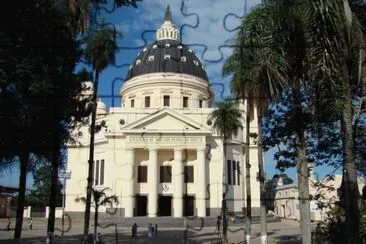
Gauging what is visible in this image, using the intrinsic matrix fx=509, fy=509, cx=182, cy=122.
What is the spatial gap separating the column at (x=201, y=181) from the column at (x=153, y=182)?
5.54 metres

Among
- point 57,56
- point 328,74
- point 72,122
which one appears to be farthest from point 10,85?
point 328,74

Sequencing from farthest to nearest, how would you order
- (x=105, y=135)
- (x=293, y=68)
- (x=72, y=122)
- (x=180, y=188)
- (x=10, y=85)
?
(x=105, y=135) < (x=180, y=188) < (x=72, y=122) < (x=10, y=85) < (x=293, y=68)

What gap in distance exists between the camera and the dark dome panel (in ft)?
262

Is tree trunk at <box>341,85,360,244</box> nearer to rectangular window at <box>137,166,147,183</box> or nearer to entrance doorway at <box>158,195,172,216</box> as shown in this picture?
entrance doorway at <box>158,195,172,216</box>

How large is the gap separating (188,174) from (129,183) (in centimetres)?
820

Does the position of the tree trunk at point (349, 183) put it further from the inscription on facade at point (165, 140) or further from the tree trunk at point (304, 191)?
the inscription on facade at point (165, 140)

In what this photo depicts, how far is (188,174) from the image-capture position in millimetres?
69500

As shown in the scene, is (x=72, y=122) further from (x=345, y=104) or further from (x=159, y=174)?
(x=159, y=174)

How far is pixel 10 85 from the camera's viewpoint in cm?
1678

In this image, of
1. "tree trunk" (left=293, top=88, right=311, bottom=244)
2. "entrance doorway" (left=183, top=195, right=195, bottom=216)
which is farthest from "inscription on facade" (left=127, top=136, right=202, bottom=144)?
"tree trunk" (left=293, top=88, right=311, bottom=244)

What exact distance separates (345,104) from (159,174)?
5646cm

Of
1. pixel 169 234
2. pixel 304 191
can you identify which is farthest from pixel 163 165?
pixel 304 191

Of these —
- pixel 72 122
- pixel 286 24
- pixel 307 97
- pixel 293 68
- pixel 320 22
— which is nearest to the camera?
pixel 320 22

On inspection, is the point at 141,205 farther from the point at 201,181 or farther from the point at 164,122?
the point at 164,122
